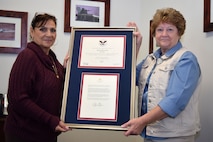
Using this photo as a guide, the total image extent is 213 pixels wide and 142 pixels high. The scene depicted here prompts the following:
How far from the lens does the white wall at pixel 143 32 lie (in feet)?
6.09

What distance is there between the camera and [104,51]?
1683 millimetres

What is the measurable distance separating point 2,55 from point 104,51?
1.15 metres

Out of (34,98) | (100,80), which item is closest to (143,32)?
(100,80)

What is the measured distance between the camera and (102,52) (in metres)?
1.68

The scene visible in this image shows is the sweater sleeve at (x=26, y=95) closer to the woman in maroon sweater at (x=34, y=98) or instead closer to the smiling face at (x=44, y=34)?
the woman in maroon sweater at (x=34, y=98)

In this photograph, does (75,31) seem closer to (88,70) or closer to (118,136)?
(88,70)

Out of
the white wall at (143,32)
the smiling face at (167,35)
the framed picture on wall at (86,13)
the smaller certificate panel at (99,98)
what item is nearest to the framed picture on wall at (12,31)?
the white wall at (143,32)

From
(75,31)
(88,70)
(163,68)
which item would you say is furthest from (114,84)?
(75,31)

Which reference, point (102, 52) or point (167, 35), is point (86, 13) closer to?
point (102, 52)

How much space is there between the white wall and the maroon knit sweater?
91 cm

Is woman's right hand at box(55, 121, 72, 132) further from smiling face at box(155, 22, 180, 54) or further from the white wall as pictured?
the white wall

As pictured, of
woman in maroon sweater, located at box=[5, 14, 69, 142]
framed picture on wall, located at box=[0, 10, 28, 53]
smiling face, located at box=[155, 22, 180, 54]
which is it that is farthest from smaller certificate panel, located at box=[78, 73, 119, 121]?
framed picture on wall, located at box=[0, 10, 28, 53]

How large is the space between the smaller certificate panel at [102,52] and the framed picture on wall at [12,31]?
95 centimetres

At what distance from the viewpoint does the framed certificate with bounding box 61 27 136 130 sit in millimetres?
1558
